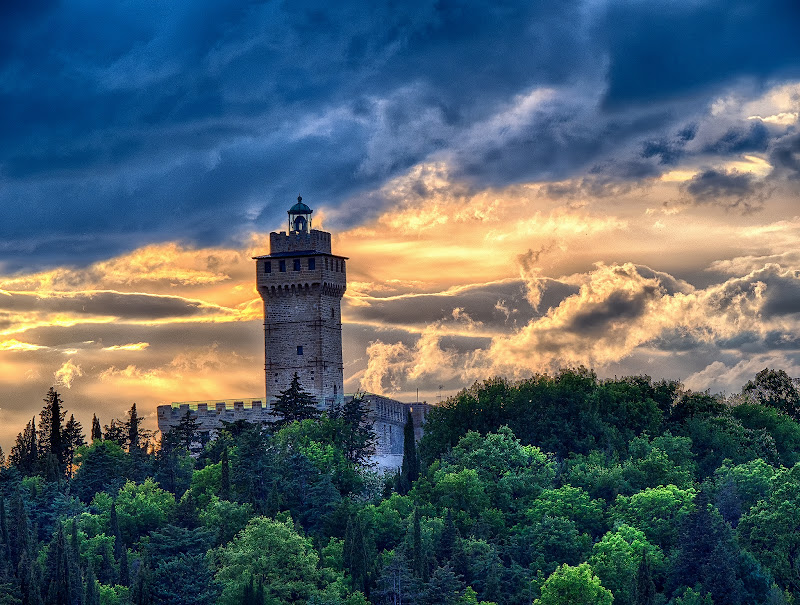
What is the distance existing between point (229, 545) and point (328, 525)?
23.8 ft

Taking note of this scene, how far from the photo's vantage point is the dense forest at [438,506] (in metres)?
89.0

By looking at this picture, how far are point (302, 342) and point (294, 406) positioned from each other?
5.38 metres

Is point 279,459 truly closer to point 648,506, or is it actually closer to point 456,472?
point 456,472

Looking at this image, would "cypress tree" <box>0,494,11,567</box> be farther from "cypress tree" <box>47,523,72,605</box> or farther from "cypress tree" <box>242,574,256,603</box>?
"cypress tree" <box>242,574,256,603</box>

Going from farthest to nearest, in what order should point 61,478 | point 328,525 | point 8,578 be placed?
point 61,478
point 328,525
point 8,578

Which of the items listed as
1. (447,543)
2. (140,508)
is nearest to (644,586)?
(447,543)

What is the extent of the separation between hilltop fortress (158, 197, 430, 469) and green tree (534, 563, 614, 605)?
77.1ft

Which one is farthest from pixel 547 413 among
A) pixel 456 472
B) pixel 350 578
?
pixel 350 578

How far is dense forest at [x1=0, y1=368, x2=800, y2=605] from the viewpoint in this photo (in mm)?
89000

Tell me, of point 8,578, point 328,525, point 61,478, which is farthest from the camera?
point 61,478

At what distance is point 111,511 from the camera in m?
97.9

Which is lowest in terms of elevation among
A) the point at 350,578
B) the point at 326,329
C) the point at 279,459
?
the point at 350,578

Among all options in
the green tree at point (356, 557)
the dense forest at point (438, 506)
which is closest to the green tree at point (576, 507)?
the dense forest at point (438, 506)

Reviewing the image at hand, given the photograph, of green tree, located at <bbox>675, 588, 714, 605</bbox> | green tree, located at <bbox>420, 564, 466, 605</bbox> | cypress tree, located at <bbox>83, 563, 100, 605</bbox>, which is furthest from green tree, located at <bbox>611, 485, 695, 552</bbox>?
cypress tree, located at <bbox>83, 563, 100, 605</bbox>
